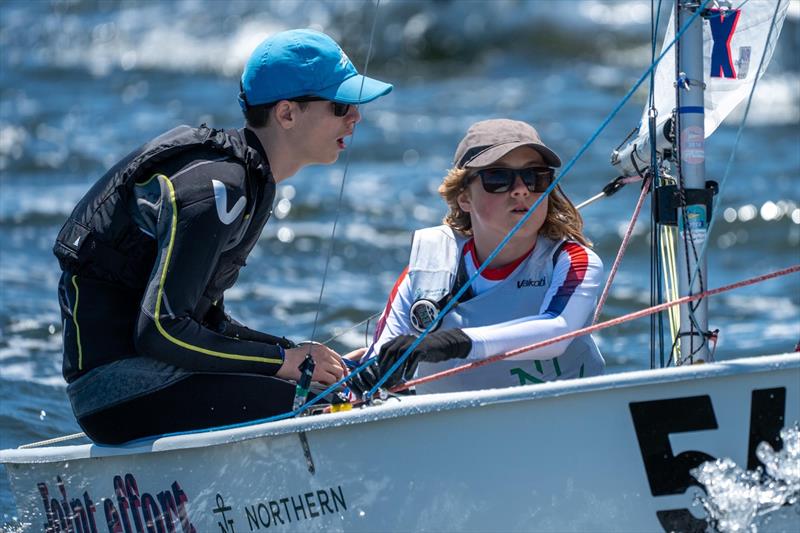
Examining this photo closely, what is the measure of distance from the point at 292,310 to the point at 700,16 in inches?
174

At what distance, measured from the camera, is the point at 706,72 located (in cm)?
Answer: 315

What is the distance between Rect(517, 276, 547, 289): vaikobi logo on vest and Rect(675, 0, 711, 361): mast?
0.40m

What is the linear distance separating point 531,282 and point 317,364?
60 cm

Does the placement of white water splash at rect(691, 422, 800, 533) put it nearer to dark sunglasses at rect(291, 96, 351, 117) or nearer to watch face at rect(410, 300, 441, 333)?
watch face at rect(410, 300, 441, 333)

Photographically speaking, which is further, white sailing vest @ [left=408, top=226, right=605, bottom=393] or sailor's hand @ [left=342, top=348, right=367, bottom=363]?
sailor's hand @ [left=342, top=348, right=367, bottom=363]

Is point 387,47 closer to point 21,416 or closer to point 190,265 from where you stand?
point 21,416

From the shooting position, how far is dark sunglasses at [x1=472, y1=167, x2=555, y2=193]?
3.19m

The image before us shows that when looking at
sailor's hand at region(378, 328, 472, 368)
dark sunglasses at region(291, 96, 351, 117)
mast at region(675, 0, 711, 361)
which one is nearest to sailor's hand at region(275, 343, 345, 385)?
sailor's hand at region(378, 328, 472, 368)

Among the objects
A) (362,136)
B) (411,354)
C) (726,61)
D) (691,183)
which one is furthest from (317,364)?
(362,136)

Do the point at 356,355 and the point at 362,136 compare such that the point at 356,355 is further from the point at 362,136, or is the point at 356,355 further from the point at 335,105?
the point at 362,136

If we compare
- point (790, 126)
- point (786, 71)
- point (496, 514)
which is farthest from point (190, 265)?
point (786, 71)

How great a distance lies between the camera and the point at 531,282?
3.23 meters

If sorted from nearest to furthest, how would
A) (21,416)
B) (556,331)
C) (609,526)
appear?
(609,526), (556,331), (21,416)

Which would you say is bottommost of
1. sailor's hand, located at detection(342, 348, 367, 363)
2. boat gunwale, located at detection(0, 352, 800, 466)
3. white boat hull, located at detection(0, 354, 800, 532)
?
white boat hull, located at detection(0, 354, 800, 532)
